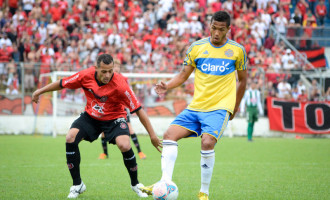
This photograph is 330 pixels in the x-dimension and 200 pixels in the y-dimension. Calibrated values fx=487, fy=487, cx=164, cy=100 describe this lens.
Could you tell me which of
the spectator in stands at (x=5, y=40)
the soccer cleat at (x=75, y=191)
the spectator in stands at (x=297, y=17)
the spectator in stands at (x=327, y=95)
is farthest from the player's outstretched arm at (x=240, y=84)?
the spectator in stands at (x=297, y=17)

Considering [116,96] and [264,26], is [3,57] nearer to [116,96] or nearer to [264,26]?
[264,26]

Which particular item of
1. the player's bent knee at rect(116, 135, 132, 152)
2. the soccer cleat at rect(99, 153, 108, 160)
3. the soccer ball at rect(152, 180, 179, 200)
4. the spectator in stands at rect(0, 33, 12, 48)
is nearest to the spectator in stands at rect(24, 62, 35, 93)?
the spectator in stands at rect(0, 33, 12, 48)

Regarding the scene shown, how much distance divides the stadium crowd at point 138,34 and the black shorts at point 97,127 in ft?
44.2

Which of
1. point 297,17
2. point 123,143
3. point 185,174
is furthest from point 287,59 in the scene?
point 123,143

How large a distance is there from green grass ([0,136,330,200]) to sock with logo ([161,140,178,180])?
744mm

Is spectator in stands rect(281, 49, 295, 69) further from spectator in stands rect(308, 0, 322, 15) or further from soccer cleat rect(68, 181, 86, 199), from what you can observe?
soccer cleat rect(68, 181, 86, 199)

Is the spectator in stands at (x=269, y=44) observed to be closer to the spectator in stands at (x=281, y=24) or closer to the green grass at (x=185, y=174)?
the spectator in stands at (x=281, y=24)

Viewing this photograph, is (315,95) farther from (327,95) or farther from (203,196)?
(203,196)

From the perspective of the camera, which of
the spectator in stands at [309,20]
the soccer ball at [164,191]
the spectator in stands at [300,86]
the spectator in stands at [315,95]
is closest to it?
the soccer ball at [164,191]

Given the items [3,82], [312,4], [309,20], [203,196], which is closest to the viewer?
[203,196]

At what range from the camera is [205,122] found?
245 inches

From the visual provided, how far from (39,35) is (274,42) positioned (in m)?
11.5

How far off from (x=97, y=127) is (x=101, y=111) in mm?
299

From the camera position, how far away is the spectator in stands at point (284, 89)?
2175 cm
